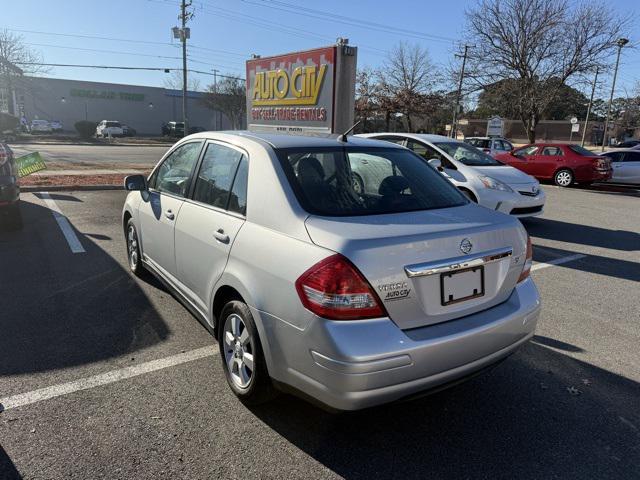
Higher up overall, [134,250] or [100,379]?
[134,250]

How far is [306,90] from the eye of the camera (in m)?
8.41

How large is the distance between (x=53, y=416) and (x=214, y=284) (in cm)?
119

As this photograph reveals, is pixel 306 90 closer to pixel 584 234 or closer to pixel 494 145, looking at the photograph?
pixel 584 234

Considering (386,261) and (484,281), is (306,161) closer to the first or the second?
(386,261)

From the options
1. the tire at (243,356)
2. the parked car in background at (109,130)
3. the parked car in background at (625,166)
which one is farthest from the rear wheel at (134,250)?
the parked car in background at (109,130)

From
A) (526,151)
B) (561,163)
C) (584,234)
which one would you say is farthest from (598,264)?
(526,151)

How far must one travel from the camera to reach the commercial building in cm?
5425

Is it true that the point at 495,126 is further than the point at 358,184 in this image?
Yes

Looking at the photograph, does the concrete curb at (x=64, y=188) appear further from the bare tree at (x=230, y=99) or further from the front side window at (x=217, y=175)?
the bare tree at (x=230, y=99)

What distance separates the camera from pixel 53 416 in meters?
2.81

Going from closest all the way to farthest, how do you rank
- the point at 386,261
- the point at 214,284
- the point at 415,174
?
1. the point at 386,261
2. the point at 214,284
3. the point at 415,174

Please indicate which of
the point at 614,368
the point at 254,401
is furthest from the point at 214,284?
the point at 614,368

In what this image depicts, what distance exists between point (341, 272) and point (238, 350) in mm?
1042

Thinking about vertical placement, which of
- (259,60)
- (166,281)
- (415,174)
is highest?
(259,60)
